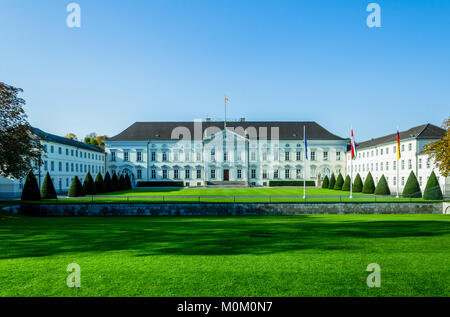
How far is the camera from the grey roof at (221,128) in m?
57.5

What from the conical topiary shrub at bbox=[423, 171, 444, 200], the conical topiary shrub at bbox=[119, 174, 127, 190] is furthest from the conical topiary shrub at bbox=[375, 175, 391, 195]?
the conical topiary shrub at bbox=[119, 174, 127, 190]

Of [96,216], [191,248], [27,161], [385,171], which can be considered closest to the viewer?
[191,248]

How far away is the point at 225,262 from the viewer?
8016mm

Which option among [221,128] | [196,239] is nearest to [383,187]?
[196,239]

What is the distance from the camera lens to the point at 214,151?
56.2 metres

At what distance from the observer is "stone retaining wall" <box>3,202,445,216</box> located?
22516mm

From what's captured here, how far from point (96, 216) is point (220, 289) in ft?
61.1

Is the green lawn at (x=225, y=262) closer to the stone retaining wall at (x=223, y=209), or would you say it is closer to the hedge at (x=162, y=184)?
the stone retaining wall at (x=223, y=209)

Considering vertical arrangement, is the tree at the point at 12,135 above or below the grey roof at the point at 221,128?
below

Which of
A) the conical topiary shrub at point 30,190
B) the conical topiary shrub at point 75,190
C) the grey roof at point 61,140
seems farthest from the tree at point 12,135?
the grey roof at point 61,140

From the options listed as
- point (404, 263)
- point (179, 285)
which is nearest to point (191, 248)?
point (179, 285)

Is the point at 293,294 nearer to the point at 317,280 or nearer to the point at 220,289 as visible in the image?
the point at 317,280

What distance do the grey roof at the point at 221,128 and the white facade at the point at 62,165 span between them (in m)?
6.27
